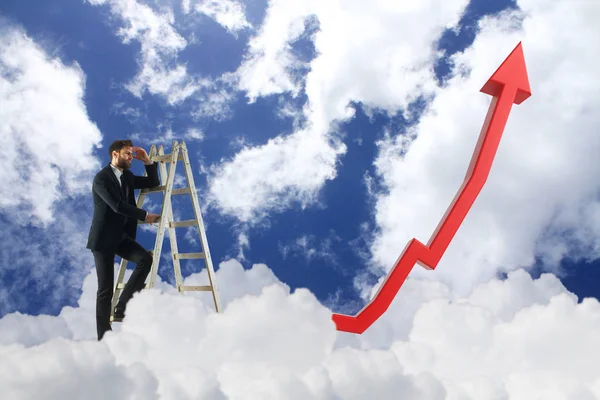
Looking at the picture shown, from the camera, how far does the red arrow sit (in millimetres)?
4938

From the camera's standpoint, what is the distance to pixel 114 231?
201 inches

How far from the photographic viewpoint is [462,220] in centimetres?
517

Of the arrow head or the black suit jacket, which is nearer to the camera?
the black suit jacket

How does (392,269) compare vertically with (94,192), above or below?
below

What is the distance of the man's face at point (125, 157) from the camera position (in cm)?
A: 528

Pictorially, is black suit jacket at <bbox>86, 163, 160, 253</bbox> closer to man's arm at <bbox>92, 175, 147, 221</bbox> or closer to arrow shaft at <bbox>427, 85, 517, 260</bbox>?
man's arm at <bbox>92, 175, 147, 221</bbox>

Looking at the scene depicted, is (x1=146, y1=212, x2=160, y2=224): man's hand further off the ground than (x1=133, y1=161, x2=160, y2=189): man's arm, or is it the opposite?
(x1=133, y1=161, x2=160, y2=189): man's arm

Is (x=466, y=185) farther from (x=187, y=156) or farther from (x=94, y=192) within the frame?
(x=94, y=192)

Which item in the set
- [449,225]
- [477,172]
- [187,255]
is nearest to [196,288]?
[187,255]

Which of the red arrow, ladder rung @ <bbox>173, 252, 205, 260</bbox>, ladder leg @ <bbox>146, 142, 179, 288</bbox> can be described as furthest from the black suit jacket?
the red arrow

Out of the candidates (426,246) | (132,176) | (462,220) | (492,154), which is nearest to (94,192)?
(132,176)

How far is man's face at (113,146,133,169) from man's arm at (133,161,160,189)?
318 mm

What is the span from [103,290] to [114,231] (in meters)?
0.56

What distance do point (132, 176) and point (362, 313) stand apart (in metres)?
2.71
